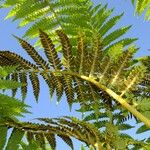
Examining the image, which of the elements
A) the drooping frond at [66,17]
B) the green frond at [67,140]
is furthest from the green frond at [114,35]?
the green frond at [67,140]

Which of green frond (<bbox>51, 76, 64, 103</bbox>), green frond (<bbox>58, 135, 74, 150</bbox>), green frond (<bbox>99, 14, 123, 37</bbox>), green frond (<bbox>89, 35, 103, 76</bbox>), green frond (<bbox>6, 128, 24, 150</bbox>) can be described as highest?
green frond (<bbox>99, 14, 123, 37</bbox>)

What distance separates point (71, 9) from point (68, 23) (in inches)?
7.8

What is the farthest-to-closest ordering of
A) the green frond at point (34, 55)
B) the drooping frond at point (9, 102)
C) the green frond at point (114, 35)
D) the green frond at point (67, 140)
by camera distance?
the green frond at point (114, 35) < the green frond at point (34, 55) < the green frond at point (67, 140) < the drooping frond at point (9, 102)

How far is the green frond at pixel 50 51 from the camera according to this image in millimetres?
1960

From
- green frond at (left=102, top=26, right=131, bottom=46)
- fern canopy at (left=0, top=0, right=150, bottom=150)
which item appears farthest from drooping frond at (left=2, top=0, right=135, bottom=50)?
fern canopy at (left=0, top=0, right=150, bottom=150)

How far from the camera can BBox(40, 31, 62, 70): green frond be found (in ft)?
6.43

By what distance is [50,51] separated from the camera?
2.01 m

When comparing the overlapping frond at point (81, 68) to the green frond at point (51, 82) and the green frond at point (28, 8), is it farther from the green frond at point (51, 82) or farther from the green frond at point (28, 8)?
the green frond at point (28, 8)

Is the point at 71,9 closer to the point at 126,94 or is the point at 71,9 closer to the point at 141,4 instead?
the point at 141,4

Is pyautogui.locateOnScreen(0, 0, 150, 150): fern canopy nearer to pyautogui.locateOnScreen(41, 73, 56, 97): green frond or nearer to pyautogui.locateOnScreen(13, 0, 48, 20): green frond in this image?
pyautogui.locateOnScreen(41, 73, 56, 97): green frond

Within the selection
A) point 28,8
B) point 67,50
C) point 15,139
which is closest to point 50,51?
point 67,50

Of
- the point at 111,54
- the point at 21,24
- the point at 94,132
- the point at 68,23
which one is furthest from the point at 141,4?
the point at 94,132

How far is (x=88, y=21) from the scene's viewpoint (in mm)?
3281

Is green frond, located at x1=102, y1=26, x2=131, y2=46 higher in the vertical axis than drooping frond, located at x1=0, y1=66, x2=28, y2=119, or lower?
higher
